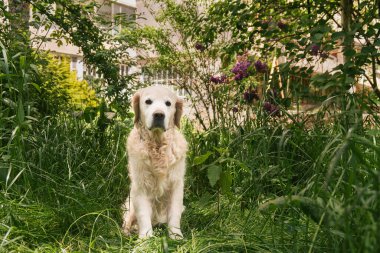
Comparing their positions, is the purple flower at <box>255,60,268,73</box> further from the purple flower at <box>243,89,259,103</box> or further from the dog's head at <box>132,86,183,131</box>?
the dog's head at <box>132,86,183,131</box>

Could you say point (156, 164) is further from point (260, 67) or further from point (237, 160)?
point (260, 67)

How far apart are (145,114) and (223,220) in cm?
89

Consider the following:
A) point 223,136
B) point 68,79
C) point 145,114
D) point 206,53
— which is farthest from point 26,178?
point 68,79

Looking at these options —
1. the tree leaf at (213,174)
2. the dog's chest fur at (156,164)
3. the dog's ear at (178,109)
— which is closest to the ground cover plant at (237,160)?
the tree leaf at (213,174)

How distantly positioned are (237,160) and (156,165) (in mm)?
818

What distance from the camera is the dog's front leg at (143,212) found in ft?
9.77

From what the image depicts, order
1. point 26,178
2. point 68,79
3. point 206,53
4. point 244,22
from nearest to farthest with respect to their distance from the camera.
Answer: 1. point 26,178
2. point 244,22
3. point 206,53
4. point 68,79

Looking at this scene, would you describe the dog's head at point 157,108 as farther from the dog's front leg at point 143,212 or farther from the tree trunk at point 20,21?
the tree trunk at point 20,21

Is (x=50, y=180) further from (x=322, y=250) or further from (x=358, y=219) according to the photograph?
(x=358, y=219)

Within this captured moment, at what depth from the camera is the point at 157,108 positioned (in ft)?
10.2

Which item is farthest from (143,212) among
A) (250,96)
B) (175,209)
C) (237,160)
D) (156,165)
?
(250,96)

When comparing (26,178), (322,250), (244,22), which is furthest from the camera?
(244,22)

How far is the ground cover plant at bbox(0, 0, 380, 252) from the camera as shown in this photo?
195 cm

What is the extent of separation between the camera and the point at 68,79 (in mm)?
7758
